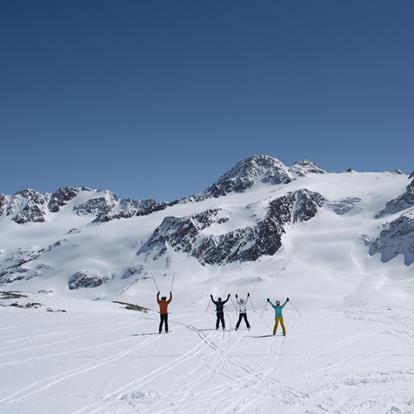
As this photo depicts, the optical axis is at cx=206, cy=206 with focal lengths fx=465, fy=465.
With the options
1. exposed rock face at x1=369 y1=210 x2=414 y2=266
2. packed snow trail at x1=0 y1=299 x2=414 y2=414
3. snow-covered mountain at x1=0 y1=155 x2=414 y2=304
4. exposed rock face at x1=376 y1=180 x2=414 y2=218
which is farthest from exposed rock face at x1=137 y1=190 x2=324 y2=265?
packed snow trail at x1=0 y1=299 x2=414 y2=414

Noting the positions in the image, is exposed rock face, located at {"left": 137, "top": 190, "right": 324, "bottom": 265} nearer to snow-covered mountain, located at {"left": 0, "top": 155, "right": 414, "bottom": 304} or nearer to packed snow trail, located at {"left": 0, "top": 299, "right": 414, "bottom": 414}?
snow-covered mountain, located at {"left": 0, "top": 155, "right": 414, "bottom": 304}

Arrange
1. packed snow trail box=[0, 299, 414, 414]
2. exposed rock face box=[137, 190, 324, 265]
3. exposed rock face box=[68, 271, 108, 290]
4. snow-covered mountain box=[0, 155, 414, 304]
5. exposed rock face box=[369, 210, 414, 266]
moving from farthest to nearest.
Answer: exposed rock face box=[68, 271, 108, 290] → exposed rock face box=[137, 190, 324, 265] → exposed rock face box=[369, 210, 414, 266] → snow-covered mountain box=[0, 155, 414, 304] → packed snow trail box=[0, 299, 414, 414]

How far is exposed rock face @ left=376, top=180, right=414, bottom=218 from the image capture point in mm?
182750

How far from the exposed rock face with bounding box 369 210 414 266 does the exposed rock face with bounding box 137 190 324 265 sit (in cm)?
3480

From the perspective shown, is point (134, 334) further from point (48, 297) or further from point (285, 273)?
point (285, 273)

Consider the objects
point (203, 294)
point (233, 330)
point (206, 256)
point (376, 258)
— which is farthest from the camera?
Answer: point (206, 256)

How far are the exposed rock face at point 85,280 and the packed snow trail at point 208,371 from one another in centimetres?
15781

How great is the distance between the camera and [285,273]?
432 feet

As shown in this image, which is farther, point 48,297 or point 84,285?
point 84,285

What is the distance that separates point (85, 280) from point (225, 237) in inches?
2231

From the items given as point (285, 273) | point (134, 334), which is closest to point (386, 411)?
point (134, 334)

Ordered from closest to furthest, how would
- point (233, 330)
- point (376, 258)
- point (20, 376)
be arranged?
point (20, 376), point (233, 330), point (376, 258)

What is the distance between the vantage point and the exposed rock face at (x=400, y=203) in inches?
7195

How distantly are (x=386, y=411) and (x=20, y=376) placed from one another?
9428 mm
